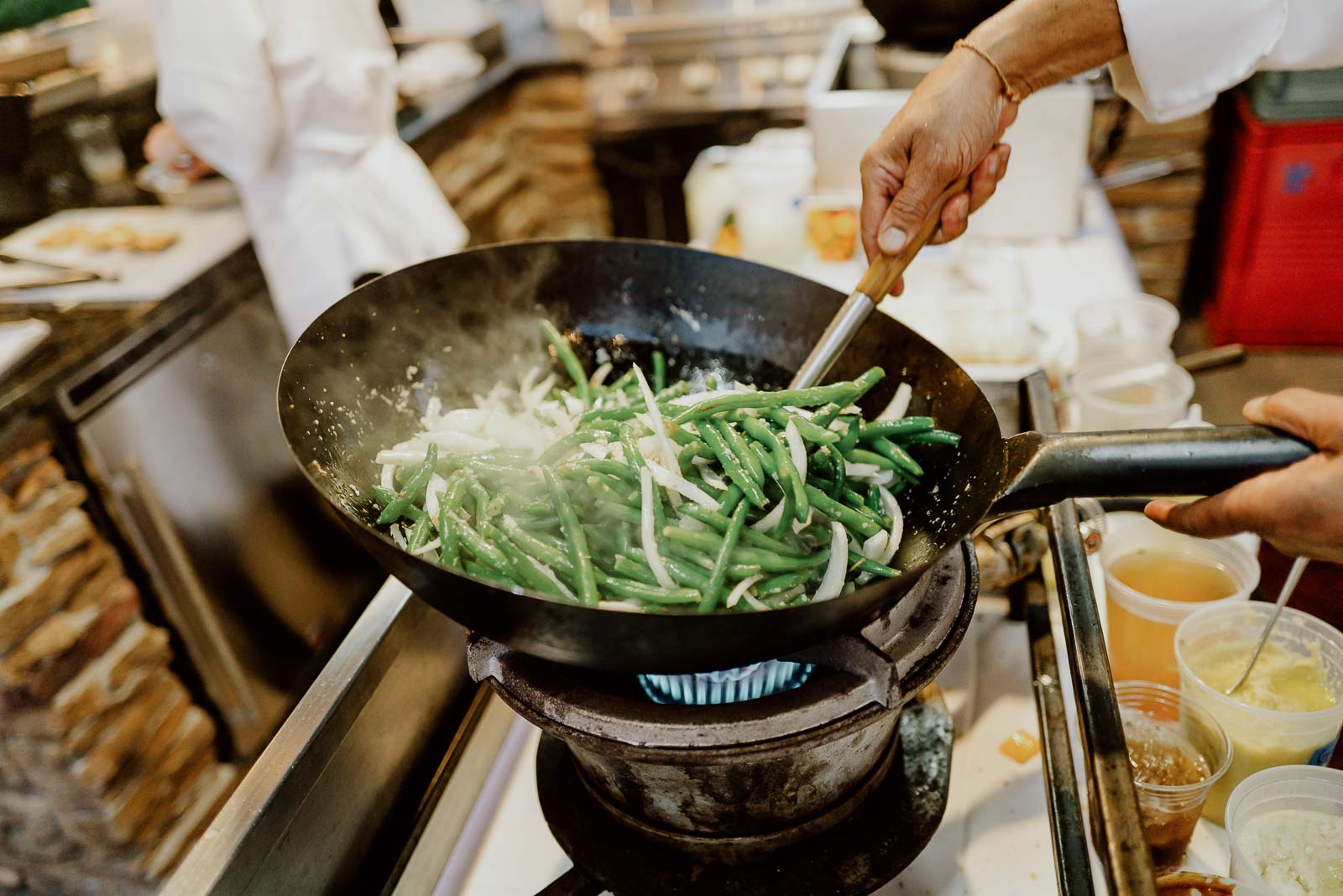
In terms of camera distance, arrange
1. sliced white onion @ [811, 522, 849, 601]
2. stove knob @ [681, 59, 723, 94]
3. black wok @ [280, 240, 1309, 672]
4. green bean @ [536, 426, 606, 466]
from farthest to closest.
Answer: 1. stove knob @ [681, 59, 723, 94]
2. green bean @ [536, 426, 606, 466]
3. sliced white onion @ [811, 522, 849, 601]
4. black wok @ [280, 240, 1309, 672]

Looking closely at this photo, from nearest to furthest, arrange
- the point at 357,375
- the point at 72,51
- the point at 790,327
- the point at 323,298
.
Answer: the point at 357,375 → the point at 790,327 → the point at 323,298 → the point at 72,51

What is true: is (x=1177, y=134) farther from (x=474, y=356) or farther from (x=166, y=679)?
(x=166, y=679)

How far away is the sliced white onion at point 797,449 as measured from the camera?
4.33 ft

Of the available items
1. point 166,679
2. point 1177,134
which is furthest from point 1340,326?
point 166,679

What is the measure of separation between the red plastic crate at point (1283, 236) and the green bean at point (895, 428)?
11.8 feet

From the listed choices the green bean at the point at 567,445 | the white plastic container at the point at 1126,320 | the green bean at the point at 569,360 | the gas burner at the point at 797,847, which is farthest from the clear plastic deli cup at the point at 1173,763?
the white plastic container at the point at 1126,320

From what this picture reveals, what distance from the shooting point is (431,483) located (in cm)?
143

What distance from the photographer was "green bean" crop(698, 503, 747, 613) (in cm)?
121

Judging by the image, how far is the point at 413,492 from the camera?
1412 mm

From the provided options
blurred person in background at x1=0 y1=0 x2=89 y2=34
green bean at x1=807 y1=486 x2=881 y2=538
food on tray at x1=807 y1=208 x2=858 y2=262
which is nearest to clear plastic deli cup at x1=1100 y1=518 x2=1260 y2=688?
green bean at x1=807 y1=486 x2=881 y2=538

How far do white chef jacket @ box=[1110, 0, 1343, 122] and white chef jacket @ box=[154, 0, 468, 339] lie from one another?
2659mm

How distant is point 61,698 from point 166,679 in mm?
400

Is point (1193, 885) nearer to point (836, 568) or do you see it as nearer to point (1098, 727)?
point (1098, 727)

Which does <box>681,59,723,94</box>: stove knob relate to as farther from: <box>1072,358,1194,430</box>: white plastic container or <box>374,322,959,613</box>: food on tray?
<box>374,322,959,613</box>: food on tray
